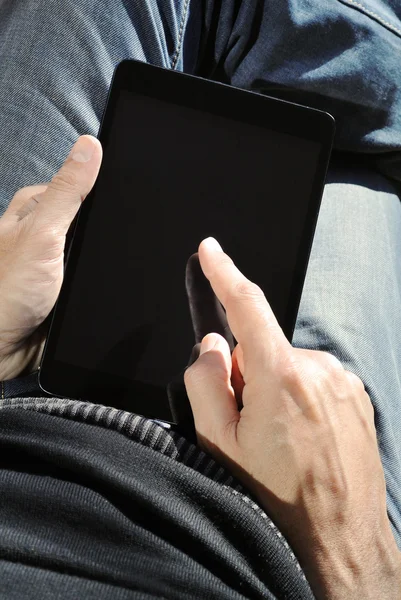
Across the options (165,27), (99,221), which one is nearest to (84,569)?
(99,221)

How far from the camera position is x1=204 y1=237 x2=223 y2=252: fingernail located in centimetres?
61

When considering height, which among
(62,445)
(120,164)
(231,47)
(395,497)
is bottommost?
(395,497)

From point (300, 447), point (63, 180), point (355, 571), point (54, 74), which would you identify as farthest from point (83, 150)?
point (355, 571)

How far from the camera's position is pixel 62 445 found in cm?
43

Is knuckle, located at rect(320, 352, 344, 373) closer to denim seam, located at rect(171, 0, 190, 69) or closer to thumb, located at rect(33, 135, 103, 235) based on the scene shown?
thumb, located at rect(33, 135, 103, 235)

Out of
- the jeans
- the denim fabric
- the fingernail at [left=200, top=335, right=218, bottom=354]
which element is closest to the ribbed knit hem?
the fingernail at [left=200, top=335, right=218, bottom=354]

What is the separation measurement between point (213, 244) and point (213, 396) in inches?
6.9

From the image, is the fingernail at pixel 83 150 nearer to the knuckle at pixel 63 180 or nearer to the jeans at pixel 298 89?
the knuckle at pixel 63 180

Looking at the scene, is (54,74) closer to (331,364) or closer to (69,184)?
(69,184)

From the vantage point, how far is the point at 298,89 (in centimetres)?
74

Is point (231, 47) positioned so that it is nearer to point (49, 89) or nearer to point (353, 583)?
point (49, 89)

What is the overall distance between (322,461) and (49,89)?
56 cm

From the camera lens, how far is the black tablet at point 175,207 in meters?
0.64

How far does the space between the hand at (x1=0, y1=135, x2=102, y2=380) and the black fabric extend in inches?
7.6
